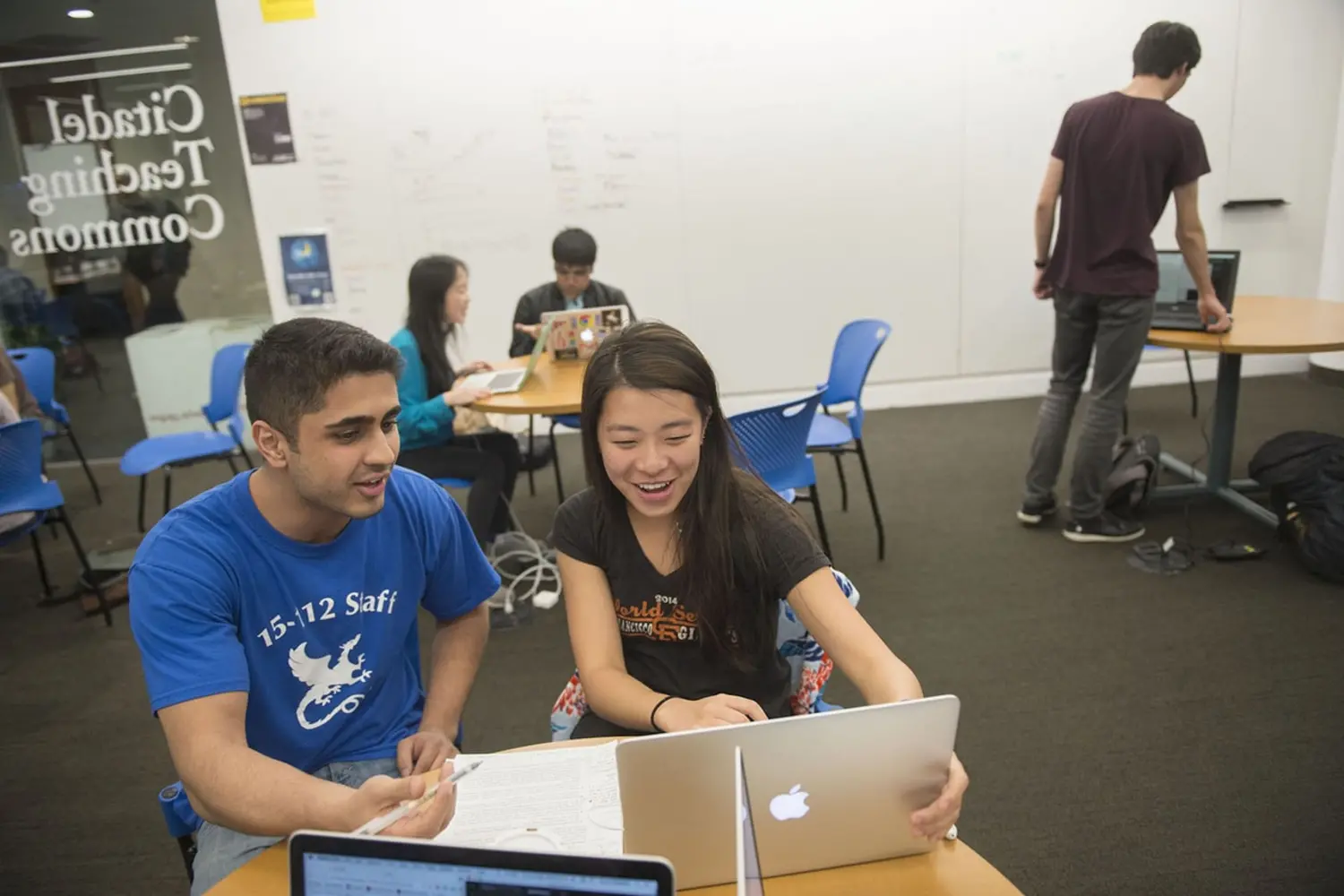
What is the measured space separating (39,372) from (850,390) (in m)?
3.80

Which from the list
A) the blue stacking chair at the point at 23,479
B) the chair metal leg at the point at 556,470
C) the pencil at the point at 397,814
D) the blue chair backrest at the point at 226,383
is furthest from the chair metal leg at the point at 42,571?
the pencil at the point at 397,814

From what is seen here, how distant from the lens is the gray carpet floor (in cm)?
188

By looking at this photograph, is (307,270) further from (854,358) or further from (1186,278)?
(1186,278)

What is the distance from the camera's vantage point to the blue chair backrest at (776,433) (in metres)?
2.49

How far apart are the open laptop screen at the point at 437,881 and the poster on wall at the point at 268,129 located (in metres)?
4.85

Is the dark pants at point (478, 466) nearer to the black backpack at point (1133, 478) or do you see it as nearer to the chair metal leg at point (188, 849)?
the chair metal leg at point (188, 849)

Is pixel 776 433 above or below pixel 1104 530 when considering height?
above

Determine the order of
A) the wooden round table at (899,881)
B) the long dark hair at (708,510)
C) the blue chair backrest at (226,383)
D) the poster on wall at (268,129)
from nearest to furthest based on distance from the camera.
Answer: the wooden round table at (899,881), the long dark hair at (708,510), the blue chair backrest at (226,383), the poster on wall at (268,129)

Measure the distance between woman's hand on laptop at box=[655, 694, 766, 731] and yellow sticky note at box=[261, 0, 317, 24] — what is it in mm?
4648

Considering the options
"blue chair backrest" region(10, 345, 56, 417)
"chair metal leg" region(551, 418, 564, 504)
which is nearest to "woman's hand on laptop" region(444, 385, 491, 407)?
"chair metal leg" region(551, 418, 564, 504)

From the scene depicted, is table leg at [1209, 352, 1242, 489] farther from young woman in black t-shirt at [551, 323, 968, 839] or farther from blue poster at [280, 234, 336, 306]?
blue poster at [280, 234, 336, 306]

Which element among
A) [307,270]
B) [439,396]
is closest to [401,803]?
[439,396]

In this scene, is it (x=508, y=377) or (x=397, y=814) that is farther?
(x=508, y=377)

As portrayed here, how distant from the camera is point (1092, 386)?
322 centimetres
